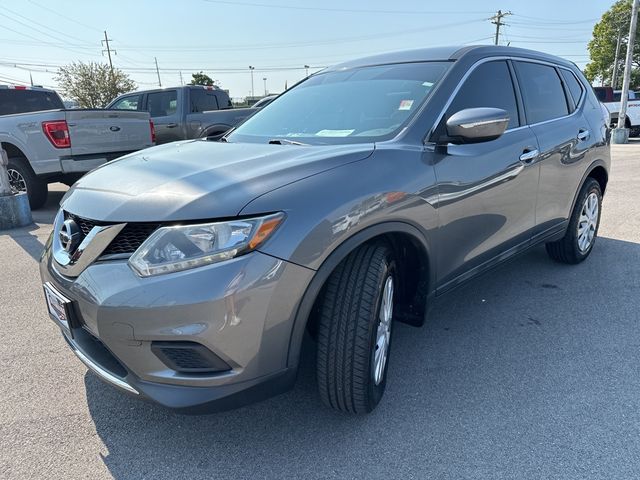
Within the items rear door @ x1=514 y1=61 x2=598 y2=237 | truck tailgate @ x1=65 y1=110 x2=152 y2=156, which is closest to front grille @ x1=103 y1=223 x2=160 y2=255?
rear door @ x1=514 y1=61 x2=598 y2=237

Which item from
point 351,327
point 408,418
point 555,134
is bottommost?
point 408,418

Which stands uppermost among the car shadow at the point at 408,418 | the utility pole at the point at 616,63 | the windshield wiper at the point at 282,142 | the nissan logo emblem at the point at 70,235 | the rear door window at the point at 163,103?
the utility pole at the point at 616,63

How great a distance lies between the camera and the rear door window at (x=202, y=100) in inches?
395

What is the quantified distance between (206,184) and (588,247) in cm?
385

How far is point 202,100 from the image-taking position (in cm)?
1025

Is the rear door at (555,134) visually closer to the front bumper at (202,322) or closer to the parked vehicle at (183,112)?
the front bumper at (202,322)

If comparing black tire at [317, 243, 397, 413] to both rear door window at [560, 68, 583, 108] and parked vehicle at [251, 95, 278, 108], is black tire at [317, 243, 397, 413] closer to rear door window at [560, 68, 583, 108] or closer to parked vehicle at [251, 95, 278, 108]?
parked vehicle at [251, 95, 278, 108]

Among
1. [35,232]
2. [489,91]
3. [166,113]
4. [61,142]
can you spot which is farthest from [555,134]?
[166,113]

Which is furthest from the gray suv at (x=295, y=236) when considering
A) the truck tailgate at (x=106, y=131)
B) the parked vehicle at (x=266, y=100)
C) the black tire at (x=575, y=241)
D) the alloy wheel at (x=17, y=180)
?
the alloy wheel at (x=17, y=180)

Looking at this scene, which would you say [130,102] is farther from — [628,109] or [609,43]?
[609,43]

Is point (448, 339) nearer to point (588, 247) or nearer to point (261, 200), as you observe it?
point (261, 200)

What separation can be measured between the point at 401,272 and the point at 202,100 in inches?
344

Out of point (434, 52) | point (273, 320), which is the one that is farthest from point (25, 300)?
point (434, 52)

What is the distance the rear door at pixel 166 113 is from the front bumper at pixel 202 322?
334 inches
